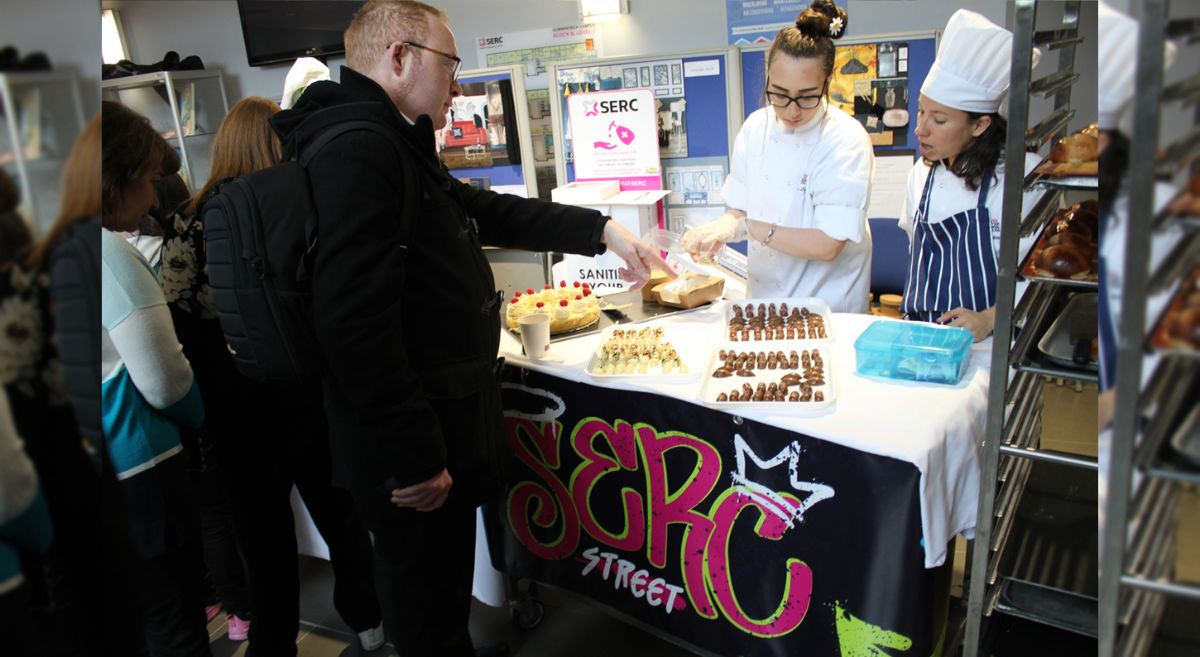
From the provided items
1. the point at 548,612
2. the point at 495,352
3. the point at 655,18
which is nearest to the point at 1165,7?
the point at 495,352

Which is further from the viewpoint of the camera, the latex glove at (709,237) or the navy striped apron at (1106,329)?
the latex glove at (709,237)

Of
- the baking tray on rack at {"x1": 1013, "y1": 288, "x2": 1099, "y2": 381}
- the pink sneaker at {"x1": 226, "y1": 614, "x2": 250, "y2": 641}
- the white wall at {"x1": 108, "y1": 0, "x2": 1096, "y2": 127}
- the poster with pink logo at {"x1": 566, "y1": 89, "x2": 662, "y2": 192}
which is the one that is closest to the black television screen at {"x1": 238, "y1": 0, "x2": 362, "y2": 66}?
the white wall at {"x1": 108, "y1": 0, "x2": 1096, "y2": 127}

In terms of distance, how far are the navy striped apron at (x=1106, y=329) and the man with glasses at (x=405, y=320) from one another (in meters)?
0.99

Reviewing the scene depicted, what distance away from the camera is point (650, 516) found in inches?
62.4

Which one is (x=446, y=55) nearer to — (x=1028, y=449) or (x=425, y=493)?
(x=425, y=493)

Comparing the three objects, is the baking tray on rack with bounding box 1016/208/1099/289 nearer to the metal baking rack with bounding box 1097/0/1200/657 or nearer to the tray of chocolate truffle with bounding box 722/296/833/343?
the metal baking rack with bounding box 1097/0/1200/657

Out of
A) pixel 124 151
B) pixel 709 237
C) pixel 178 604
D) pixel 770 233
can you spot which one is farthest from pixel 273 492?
pixel 770 233

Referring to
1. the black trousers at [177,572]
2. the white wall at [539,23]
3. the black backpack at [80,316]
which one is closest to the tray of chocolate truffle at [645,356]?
Answer: the black trousers at [177,572]

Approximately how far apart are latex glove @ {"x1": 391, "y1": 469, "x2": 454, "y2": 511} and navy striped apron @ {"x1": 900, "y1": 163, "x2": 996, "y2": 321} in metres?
1.18

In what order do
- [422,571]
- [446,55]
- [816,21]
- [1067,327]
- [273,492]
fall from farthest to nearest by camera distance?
[816,21] < [422,571] < [446,55] < [273,492] < [1067,327]

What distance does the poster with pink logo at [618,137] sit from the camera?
3365 millimetres

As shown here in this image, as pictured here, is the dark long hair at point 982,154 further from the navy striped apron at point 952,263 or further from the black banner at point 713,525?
the black banner at point 713,525

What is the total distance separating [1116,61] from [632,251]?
4.97 feet

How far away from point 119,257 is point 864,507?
1.18 m
